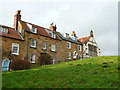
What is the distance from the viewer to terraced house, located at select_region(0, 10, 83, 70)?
26.1 meters

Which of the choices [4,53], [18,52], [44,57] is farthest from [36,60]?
[4,53]

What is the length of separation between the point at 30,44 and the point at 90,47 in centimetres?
2663

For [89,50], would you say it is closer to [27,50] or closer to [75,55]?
[75,55]

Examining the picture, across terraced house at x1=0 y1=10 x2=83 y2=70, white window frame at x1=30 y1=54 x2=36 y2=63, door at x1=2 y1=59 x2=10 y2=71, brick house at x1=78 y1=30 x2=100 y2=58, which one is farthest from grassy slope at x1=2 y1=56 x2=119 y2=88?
brick house at x1=78 y1=30 x2=100 y2=58

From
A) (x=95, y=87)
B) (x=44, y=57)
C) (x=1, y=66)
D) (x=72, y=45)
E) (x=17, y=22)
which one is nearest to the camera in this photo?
(x=95, y=87)

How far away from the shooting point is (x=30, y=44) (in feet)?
98.4

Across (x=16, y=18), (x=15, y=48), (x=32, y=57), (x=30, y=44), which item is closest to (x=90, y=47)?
(x=32, y=57)

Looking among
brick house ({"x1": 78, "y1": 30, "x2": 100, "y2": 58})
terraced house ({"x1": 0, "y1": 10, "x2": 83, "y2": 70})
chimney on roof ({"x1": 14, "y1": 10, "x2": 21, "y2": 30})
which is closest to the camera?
terraced house ({"x1": 0, "y1": 10, "x2": 83, "y2": 70})

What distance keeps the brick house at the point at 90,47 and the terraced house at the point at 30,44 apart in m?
6.83

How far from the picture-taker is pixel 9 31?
28.5 meters

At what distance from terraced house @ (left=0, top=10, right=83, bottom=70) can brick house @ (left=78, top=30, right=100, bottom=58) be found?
6.83 m

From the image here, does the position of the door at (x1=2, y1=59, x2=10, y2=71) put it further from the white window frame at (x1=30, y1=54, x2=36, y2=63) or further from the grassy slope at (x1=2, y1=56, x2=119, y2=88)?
the grassy slope at (x1=2, y1=56, x2=119, y2=88)

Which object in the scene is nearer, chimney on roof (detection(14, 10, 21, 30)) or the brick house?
chimney on roof (detection(14, 10, 21, 30))

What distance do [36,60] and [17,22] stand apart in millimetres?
10383
